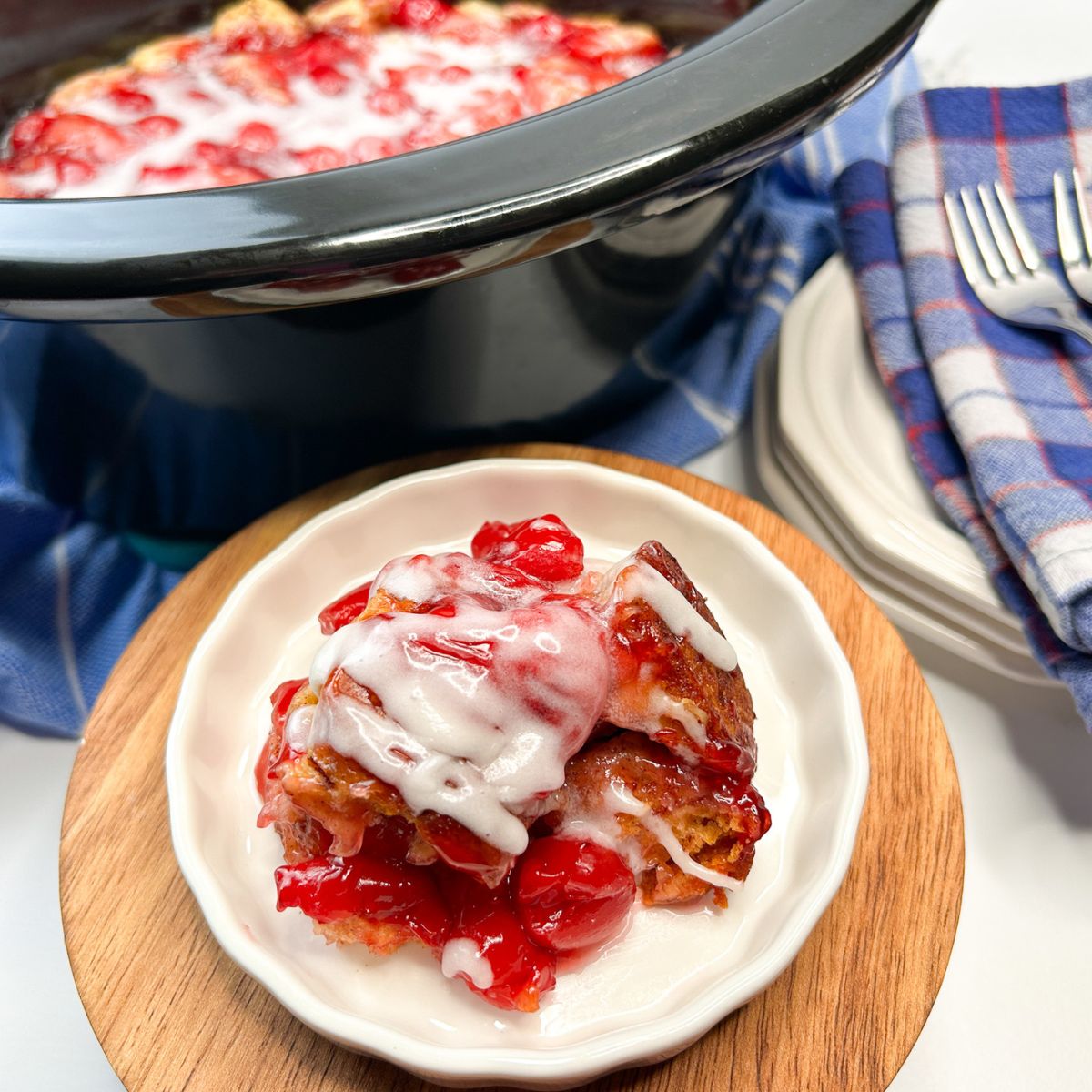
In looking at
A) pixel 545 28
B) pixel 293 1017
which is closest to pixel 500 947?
pixel 293 1017

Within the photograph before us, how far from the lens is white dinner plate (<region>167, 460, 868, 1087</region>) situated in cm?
52

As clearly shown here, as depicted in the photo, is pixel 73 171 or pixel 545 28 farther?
pixel 545 28

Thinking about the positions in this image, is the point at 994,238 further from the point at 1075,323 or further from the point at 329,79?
the point at 329,79

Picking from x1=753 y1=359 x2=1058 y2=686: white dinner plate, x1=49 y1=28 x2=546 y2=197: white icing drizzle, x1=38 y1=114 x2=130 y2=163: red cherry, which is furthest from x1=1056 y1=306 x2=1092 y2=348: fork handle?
x1=38 y1=114 x2=130 y2=163: red cherry

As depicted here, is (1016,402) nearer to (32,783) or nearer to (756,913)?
(756,913)

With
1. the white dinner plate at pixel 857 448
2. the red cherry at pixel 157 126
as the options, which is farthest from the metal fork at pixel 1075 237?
the red cherry at pixel 157 126

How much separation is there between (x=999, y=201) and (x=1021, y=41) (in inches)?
21.9

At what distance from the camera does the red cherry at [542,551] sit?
641 millimetres

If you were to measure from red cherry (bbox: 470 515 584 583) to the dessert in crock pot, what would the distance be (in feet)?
1.18

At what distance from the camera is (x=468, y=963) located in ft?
1.80

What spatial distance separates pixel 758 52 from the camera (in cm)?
60

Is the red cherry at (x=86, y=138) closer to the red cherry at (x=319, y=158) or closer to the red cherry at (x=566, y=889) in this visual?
the red cherry at (x=319, y=158)

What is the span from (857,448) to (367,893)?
533 millimetres

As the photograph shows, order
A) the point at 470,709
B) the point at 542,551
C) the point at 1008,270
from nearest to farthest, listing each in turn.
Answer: the point at 470,709, the point at 542,551, the point at 1008,270
